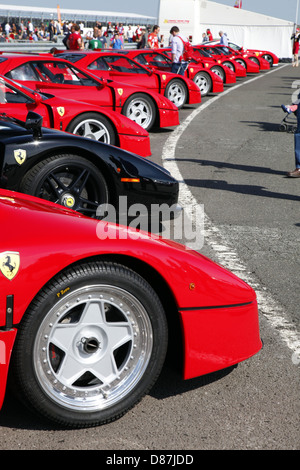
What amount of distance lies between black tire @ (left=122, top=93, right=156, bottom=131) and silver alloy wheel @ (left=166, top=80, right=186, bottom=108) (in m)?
2.90

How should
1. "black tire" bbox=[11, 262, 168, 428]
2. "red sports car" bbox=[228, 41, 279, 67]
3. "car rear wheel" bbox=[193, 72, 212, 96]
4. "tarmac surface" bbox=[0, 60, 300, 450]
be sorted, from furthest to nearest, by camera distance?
"red sports car" bbox=[228, 41, 279, 67], "car rear wheel" bbox=[193, 72, 212, 96], "tarmac surface" bbox=[0, 60, 300, 450], "black tire" bbox=[11, 262, 168, 428]

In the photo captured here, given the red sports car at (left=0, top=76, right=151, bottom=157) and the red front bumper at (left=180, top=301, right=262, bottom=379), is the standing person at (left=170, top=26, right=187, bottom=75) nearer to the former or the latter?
the red sports car at (left=0, top=76, right=151, bottom=157)

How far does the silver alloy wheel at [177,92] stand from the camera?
1374 cm

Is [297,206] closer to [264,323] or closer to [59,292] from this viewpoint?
[264,323]

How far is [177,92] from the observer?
14031 mm

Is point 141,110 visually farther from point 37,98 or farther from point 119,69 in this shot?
point 37,98

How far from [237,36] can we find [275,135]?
31.4 m

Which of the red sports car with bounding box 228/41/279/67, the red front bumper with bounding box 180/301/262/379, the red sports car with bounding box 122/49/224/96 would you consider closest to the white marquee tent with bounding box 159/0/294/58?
the red sports car with bounding box 228/41/279/67

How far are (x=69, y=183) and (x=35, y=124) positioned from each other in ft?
1.90

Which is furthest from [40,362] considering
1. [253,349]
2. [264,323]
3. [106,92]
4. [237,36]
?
[237,36]

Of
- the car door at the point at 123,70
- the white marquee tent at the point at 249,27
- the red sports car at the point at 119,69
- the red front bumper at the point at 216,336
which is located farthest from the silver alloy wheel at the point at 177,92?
the white marquee tent at the point at 249,27

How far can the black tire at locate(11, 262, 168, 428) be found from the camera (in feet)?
8.41

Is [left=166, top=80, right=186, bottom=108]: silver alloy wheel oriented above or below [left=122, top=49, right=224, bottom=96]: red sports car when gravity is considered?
below

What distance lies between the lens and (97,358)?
279 cm
